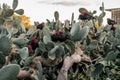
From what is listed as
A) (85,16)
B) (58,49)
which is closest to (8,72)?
(58,49)

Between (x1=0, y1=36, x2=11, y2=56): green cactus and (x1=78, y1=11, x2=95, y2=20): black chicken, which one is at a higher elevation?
(x1=0, y1=36, x2=11, y2=56): green cactus

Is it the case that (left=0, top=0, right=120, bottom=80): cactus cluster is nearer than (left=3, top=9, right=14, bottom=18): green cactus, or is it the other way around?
(left=0, top=0, right=120, bottom=80): cactus cluster

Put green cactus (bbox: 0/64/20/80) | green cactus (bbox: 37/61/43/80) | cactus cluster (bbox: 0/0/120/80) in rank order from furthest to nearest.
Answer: cactus cluster (bbox: 0/0/120/80) → green cactus (bbox: 37/61/43/80) → green cactus (bbox: 0/64/20/80)

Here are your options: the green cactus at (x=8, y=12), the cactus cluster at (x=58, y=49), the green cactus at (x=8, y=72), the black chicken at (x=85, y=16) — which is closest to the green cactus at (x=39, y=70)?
the cactus cluster at (x=58, y=49)

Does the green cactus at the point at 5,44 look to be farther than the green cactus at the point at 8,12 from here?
No

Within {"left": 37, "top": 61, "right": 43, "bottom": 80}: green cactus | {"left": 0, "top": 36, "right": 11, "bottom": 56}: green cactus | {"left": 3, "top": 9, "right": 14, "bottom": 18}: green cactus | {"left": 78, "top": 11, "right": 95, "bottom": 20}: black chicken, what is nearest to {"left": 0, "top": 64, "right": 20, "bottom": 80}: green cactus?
{"left": 0, "top": 36, "right": 11, "bottom": 56}: green cactus

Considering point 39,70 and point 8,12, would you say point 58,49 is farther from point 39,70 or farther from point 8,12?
point 8,12

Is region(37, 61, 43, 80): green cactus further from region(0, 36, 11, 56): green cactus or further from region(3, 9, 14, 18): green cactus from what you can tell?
region(3, 9, 14, 18): green cactus

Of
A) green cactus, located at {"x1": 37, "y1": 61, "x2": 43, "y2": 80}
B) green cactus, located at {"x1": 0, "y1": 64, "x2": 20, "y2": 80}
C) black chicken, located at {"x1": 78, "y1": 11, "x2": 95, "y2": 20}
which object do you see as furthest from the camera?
black chicken, located at {"x1": 78, "y1": 11, "x2": 95, "y2": 20}

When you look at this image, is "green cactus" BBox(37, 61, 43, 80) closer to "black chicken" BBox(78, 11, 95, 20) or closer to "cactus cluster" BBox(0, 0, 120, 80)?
"cactus cluster" BBox(0, 0, 120, 80)

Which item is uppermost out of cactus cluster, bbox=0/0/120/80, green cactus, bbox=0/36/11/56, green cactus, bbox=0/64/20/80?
green cactus, bbox=0/64/20/80

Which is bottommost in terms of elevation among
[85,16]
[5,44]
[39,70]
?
[39,70]

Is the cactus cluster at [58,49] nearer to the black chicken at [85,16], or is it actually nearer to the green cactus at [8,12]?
the green cactus at [8,12]

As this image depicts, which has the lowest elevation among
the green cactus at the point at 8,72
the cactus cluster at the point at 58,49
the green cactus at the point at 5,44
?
the cactus cluster at the point at 58,49
